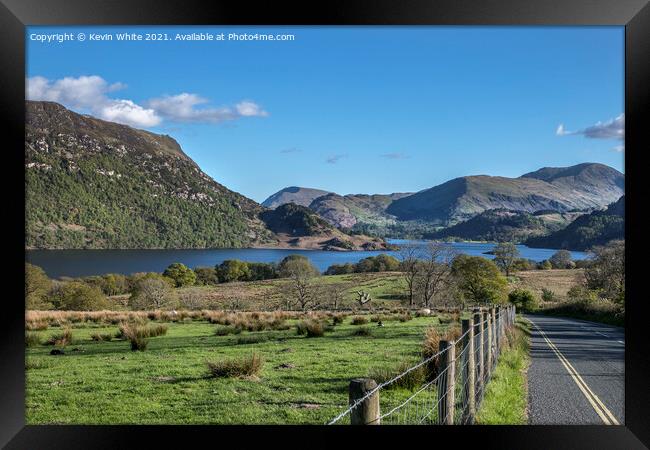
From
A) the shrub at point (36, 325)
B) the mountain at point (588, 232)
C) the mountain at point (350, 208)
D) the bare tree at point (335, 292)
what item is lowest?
the bare tree at point (335, 292)

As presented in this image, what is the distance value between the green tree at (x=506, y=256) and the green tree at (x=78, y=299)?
791 inches

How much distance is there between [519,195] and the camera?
34875 millimetres

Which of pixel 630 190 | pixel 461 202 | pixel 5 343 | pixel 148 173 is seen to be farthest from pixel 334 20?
pixel 148 173

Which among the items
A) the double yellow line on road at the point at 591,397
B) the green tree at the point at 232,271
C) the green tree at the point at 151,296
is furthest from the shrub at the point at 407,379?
the green tree at the point at 232,271

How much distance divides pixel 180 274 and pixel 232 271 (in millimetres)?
3816

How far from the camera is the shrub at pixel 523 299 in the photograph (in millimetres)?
33094

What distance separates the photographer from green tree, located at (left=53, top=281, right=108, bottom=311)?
87.7 ft

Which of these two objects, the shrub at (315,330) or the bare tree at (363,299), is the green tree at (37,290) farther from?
the shrub at (315,330)

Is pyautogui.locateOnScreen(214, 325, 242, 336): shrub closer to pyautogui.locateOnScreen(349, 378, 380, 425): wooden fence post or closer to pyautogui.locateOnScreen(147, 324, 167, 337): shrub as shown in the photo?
pyautogui.locateOnScreen(147, 324, 167, 337): shrub

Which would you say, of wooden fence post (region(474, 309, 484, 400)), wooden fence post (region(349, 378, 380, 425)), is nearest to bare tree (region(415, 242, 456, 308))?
wooden fence post (region(474, 309, 484, 400))

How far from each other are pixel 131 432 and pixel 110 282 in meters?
34.7

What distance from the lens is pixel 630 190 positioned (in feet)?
19.6

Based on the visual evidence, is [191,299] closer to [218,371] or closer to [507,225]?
[507,225]

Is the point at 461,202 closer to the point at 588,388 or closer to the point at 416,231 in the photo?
the point at 416,231
